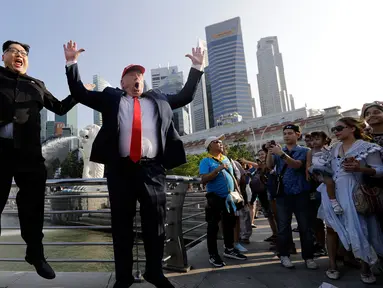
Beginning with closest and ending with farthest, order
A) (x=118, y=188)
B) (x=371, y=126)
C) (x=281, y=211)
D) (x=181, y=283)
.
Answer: (x=118, y=188), (x=181, y=283), (x=371, y=126), (x=281, y=211)

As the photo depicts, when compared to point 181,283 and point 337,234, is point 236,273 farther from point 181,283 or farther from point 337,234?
point 337,234

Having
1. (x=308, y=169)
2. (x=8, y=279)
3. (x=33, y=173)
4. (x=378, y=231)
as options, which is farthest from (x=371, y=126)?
(x=8, y=279)

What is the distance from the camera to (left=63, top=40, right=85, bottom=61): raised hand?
2010mm

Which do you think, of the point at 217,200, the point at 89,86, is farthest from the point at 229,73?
the point at 89,86

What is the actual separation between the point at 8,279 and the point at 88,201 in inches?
408

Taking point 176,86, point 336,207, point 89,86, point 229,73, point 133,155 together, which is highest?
point 229,73

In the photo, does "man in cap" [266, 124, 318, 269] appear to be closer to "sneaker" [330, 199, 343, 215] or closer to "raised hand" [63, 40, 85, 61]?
"sneaker" [330, 199, 343, 215]

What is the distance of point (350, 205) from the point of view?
2465 millimetres

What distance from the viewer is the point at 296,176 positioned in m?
3.08

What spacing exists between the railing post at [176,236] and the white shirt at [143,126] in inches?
45.5

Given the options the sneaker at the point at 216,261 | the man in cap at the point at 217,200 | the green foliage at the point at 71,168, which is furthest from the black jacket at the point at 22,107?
the green foliage at the point at 71,168

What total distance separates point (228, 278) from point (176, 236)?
708mm

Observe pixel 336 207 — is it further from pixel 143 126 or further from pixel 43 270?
pixel 43 270

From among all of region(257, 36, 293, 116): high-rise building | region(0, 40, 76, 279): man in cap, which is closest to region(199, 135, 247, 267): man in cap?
region(0, 40, 76, 279): man in cap
